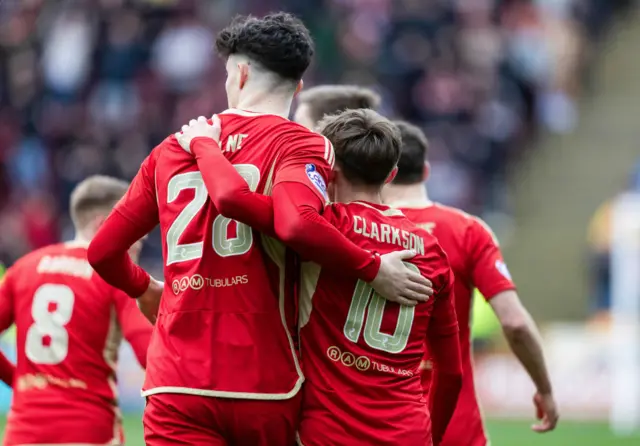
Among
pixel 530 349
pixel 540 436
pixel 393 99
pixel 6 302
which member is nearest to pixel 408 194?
pixel 530 349

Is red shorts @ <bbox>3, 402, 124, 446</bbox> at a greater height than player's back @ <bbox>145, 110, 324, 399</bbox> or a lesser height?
lesser

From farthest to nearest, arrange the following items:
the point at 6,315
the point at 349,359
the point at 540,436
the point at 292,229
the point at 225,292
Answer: the point at 540,436 → the point at 6,315 → the point at 349,359 → the point at 225,292 → the point at 292,229

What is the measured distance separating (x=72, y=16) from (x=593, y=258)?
7.02 meters

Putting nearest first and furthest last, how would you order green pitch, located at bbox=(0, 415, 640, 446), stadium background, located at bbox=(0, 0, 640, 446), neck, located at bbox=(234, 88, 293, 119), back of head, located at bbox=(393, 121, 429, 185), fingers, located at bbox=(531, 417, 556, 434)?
neck, located at bbox=(234, 88, 293, 119) → back of head, located at bbox=(393, 121, 429, 185) → fingers, located at bbox=(531, 417, 556, 434) → green pitch, located at bbox=(0, 415, 640, 446) → stadium background, located at bbox=(0, 0, 640, 446)

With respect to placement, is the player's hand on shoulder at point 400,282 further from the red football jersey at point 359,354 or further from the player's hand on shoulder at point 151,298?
the player's hand on shoulder at point 151,298

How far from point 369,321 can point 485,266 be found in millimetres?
989

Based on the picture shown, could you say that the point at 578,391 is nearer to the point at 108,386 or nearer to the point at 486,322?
the point at 486,322

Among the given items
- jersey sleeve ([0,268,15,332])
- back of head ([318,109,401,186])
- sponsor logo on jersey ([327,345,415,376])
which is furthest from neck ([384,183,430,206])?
jersey sleeve ([0,268,15,332])

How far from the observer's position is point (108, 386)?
17.5 feet

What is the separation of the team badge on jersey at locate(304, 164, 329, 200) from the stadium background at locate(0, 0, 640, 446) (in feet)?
33.0

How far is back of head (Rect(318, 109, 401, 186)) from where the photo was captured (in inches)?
163

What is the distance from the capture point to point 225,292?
3.93m

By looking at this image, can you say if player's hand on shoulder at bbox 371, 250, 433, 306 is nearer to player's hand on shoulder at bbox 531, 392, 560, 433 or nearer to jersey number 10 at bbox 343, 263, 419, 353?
jersey number 10 at bbox 343, 263, 419, 353

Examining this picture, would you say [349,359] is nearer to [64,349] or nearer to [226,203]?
[226,203]
